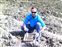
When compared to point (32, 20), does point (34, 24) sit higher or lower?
lower

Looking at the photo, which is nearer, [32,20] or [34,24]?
[32,20]

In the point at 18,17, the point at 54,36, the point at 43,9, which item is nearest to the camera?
the point at 54,36

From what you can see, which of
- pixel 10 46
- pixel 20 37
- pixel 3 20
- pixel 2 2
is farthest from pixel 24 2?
pixel 10 46

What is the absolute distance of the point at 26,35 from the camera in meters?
6.91

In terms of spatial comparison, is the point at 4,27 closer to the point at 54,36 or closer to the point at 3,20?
the point at 3,20

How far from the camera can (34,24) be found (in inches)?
277

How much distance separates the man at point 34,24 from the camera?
6.77 metres

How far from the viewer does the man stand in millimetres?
6768

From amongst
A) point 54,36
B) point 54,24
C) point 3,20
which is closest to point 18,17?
point 3,20

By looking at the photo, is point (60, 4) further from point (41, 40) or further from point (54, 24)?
point (41, 40)

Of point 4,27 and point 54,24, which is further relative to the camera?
point 54,24

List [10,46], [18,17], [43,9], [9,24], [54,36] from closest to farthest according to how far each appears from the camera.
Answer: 1. [10,46]
2. [54,36]
3. [9,24]
4. [18,17]
5. [43,9]

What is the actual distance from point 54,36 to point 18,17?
1690 mm

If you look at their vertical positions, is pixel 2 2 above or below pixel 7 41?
above
